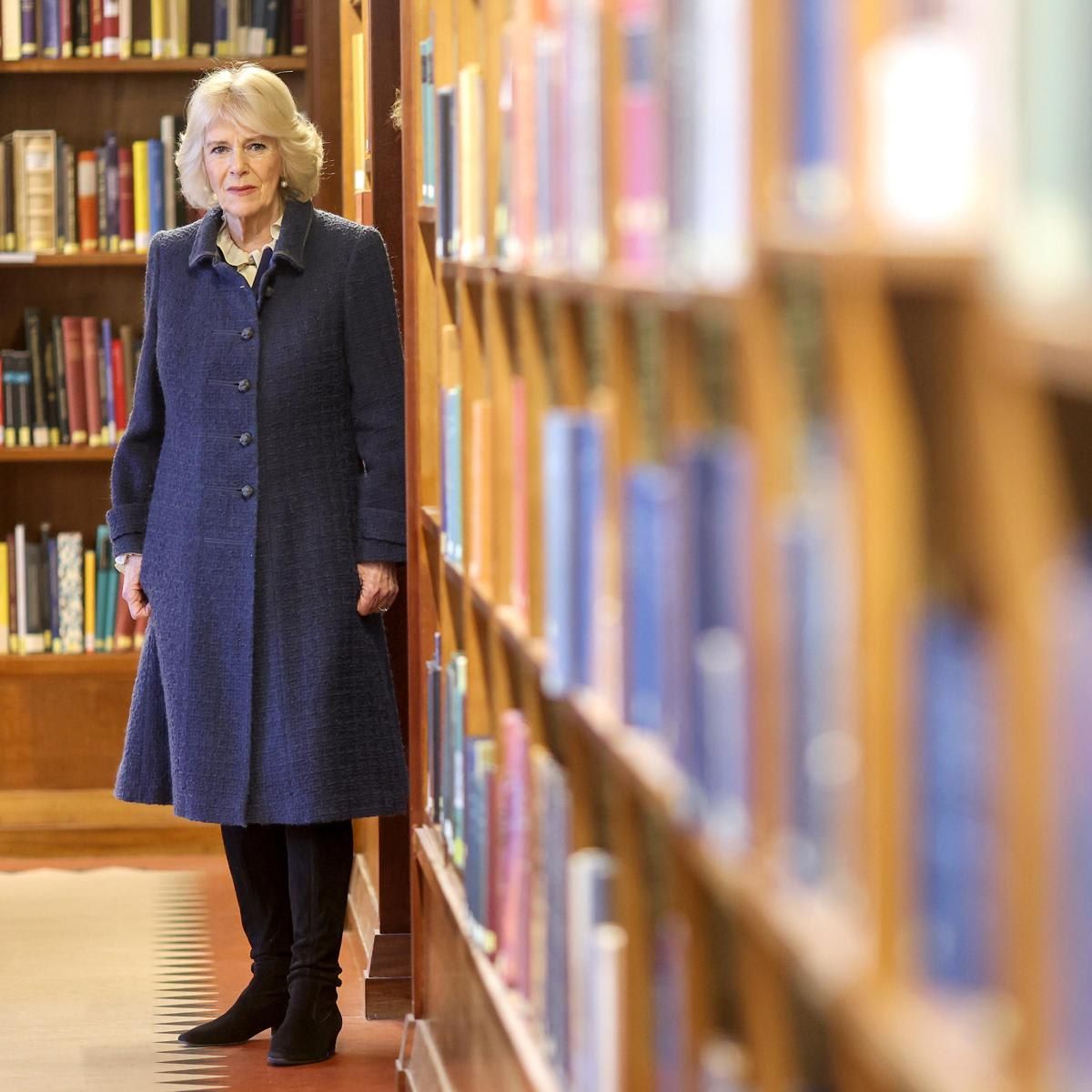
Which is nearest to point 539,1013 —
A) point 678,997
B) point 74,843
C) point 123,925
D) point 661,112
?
point 678,997

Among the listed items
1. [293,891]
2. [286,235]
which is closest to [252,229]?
[286,235]

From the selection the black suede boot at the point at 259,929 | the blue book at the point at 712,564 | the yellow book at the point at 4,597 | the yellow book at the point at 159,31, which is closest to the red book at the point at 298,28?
the yellow book at the point at 159,31

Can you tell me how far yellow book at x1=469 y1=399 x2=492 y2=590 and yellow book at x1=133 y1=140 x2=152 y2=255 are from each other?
9.07 ft

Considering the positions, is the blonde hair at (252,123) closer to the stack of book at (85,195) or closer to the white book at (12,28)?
the stack of book at (85,195)

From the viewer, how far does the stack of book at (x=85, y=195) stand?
506cm

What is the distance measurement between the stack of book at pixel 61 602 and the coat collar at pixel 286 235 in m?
1.86

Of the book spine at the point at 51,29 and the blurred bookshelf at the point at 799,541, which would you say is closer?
the blurred bookshelf at the point at 799,541

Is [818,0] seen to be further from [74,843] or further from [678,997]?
[74,843]

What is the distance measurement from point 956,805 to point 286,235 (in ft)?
8.36

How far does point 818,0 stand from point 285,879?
2.65 meters

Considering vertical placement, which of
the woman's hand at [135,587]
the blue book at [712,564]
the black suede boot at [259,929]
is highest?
the blue book at [712,564]

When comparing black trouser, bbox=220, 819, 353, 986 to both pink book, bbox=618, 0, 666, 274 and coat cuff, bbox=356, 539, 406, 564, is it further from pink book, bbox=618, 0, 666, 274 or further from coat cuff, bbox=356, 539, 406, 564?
pink book, bbox=618, 0, 666, 274

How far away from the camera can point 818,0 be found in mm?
1083

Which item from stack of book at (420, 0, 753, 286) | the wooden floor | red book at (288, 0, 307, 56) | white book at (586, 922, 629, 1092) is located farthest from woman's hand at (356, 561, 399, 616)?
red book at (288, 0, 307, 56)
